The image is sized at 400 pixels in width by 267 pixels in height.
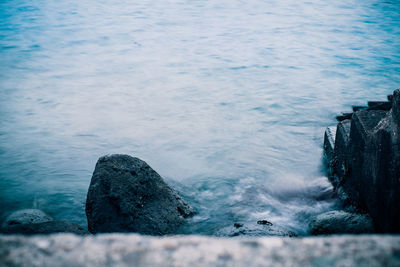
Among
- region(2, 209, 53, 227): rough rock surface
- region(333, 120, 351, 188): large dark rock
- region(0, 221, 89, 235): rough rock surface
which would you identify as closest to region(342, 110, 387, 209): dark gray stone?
region(333, 120, 351, 188): large dark rock

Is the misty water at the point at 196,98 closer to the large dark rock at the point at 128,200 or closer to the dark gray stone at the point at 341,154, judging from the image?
the dark gray stone at the point at 341,154

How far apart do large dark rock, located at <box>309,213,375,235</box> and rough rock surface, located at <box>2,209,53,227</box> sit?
283 cm

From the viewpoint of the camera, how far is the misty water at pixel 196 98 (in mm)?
5113

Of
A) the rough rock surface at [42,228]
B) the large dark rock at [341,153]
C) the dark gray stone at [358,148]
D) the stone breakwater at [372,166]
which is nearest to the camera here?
the stone breakwater at [372,166]

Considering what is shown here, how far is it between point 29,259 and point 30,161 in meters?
5.43

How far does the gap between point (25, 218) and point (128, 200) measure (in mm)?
1411

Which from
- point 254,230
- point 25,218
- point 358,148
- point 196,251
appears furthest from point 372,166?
point 25,218

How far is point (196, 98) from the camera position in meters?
8.76

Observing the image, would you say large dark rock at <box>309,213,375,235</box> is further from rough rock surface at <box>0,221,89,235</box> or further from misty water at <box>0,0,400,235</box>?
rough rock surface at <box>0,221,89,235</box>

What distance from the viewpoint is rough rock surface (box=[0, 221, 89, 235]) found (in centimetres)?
280

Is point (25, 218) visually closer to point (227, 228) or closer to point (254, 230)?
point (227, 228)

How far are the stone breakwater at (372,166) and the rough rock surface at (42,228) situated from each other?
235 cm

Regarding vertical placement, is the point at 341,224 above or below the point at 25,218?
above

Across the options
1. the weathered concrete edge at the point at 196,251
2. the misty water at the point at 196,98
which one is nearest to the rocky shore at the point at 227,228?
the weathered concrete edge at the point at 196,251
